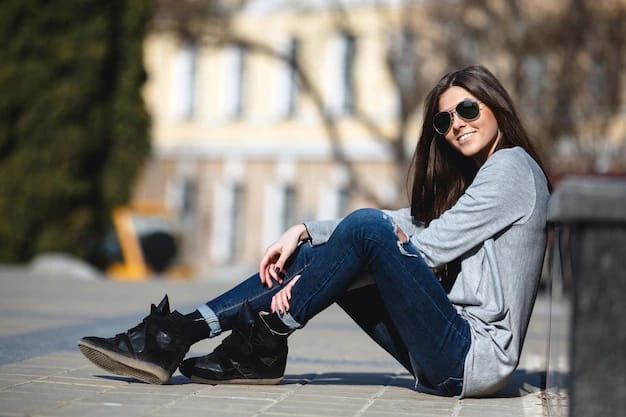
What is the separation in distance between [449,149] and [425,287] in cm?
88

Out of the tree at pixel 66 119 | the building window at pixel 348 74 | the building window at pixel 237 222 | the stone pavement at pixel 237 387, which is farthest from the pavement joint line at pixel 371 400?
the building window at pixel 237 222

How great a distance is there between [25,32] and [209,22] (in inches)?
303

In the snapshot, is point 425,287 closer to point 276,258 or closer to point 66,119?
point 276,258

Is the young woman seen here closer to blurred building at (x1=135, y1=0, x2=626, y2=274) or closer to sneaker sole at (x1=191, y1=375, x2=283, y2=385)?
sneaker sole at (x1=191, y1=375, x2=283, y2=385)

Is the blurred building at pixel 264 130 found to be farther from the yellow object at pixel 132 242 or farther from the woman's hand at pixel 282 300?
the woman's hand at pixel 282 300

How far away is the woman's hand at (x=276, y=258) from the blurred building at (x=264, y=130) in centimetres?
2652

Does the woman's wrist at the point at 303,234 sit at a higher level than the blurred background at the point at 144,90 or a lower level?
lower

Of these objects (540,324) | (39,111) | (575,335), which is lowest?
(540,324)

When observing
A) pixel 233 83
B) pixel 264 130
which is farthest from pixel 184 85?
pixel 264 130

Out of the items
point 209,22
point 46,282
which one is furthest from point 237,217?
point 46,282

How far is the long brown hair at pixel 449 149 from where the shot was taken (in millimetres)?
5207

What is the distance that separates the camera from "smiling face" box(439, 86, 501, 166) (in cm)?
522

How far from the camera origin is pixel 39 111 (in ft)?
74.1

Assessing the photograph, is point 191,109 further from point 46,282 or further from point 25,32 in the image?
point 46,282
